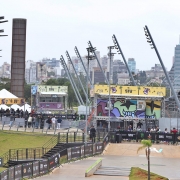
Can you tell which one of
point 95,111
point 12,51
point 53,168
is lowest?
point 53,168

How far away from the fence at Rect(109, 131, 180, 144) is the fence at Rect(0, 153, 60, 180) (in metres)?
16.2

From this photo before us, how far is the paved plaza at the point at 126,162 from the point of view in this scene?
36056mm

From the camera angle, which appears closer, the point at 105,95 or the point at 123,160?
the point at 123,160

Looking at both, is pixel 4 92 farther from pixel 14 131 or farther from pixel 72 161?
pixel 72 161

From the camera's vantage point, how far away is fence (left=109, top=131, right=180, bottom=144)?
176 ft

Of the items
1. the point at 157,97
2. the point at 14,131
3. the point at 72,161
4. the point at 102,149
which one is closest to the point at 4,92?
the point at 14,131

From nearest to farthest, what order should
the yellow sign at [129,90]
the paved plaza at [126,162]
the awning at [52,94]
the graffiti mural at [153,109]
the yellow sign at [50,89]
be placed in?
the paved plaza at [126,162] → the graffiti mural at [153,109] → the yellow sign at [129,90] → the awning at [52,94] → the yellow sign at [50,89]

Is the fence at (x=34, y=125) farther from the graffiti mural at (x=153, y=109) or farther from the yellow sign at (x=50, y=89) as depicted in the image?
the yellow sign at (x=50, y=89)

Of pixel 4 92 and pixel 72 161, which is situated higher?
pixel 4 92

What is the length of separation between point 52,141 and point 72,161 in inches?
406

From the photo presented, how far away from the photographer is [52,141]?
52219mm

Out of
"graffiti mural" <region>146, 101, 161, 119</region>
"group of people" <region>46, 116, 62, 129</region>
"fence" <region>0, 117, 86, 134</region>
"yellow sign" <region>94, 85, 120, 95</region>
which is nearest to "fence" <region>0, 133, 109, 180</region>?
"group of people" <region>46, 116, 62, 129</region>

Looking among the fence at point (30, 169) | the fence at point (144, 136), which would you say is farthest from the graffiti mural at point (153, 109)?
the fence at point (30, 169)

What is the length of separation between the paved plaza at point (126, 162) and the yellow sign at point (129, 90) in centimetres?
1524
